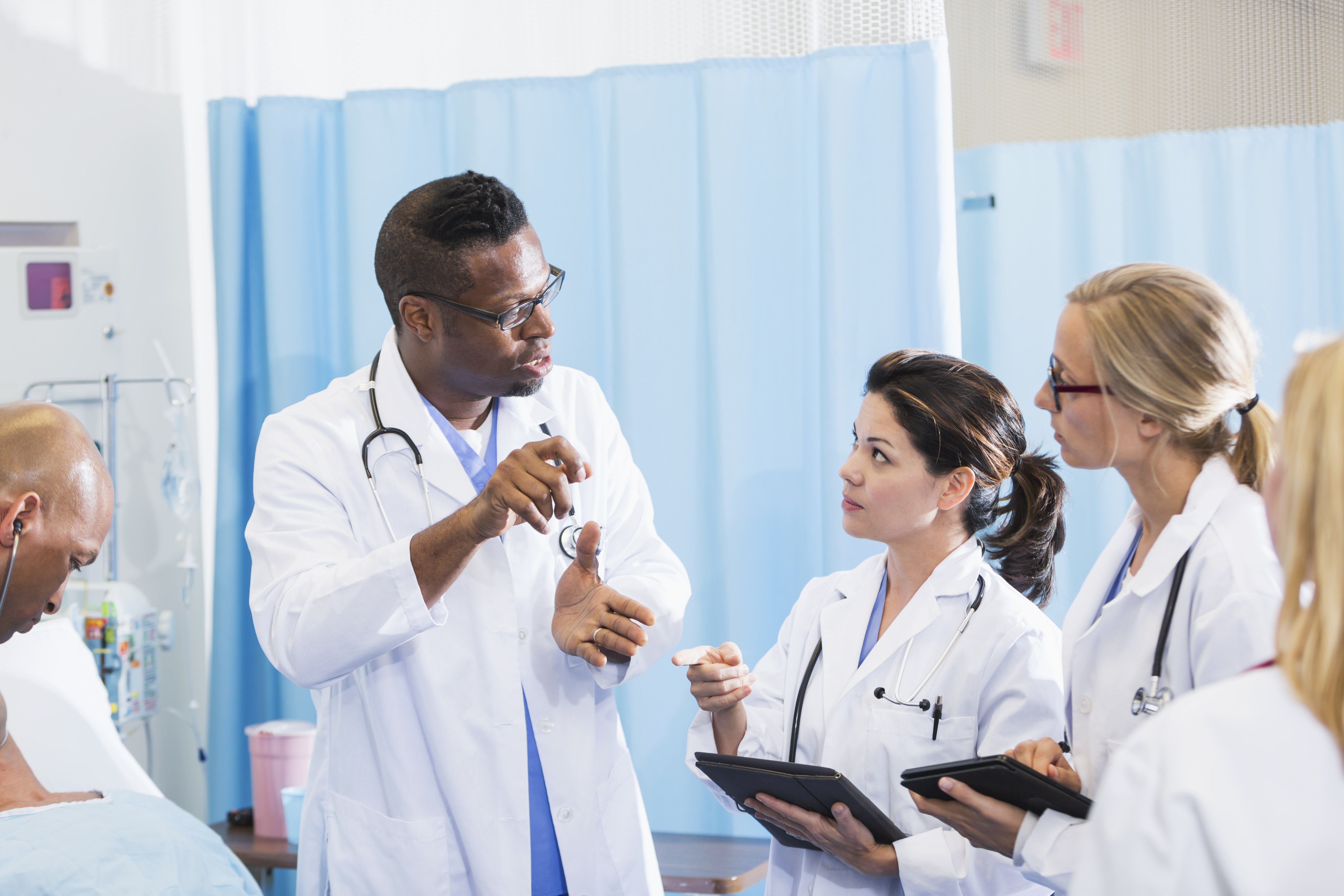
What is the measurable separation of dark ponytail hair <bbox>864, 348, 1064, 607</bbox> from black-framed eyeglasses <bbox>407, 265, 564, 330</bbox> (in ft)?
1.70

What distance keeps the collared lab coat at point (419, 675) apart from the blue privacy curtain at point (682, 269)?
0.56 metres

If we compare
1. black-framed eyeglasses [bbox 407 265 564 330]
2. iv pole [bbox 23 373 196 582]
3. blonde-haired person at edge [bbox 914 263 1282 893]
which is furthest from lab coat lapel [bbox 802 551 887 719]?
iv pole [bbox 23 373 196 582]

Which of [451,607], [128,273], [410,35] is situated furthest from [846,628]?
[128,273]

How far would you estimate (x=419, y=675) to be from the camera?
152 cm

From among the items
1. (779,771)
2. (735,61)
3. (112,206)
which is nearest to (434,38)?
(735,61)

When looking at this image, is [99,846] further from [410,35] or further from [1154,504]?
[410,35]

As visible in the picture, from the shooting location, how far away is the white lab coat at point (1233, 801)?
64cm

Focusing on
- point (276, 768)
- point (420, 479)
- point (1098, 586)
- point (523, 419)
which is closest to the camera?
point (1098, 586)

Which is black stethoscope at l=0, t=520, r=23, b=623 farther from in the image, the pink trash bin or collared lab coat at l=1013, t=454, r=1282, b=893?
collared lab coat at l=1013, t=454, r=1282, b=893

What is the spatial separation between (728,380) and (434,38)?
3.38 ft

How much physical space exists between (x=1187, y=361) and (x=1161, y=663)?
339 mm

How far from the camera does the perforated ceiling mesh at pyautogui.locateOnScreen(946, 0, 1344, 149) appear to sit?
215 cm

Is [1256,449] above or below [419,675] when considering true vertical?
above

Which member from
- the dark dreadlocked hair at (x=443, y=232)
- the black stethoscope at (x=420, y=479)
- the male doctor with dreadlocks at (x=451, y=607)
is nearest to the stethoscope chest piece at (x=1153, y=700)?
the male doctor with dreadlocks at (x=451, y=607)
